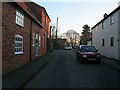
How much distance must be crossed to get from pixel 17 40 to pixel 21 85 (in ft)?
13.5

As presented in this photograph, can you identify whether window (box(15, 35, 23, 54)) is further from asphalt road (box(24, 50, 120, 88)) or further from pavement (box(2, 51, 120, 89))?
asphalt road (box(24, 50, 120, 88))

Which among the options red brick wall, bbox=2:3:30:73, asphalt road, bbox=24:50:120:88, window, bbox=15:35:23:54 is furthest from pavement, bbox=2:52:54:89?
window, bbox=15:35:23:54

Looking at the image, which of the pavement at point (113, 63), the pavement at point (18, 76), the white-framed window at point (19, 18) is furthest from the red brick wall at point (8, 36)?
the pavement at point (113, 63)

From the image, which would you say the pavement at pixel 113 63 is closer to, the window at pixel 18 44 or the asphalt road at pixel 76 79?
the asphalt road at pixel 76 79

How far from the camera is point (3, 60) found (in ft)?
18.5

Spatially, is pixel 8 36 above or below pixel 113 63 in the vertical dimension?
above

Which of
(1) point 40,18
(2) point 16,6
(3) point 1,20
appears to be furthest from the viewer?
(1) point 40,18

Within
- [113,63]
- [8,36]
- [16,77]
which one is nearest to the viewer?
[16,77]

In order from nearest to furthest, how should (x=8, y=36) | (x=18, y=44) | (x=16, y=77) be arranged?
(x=16, y=77) < (x=8, y=36) < (x=18, y=44)

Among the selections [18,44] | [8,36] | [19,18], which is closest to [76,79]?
[8,36]

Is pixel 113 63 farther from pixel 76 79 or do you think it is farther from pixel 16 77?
pixel 16 77

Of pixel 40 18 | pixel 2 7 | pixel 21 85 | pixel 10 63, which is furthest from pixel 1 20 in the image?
pixel 40 18

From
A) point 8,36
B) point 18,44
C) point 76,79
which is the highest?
point 8,36

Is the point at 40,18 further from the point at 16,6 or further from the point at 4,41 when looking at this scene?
the point at 4,41
